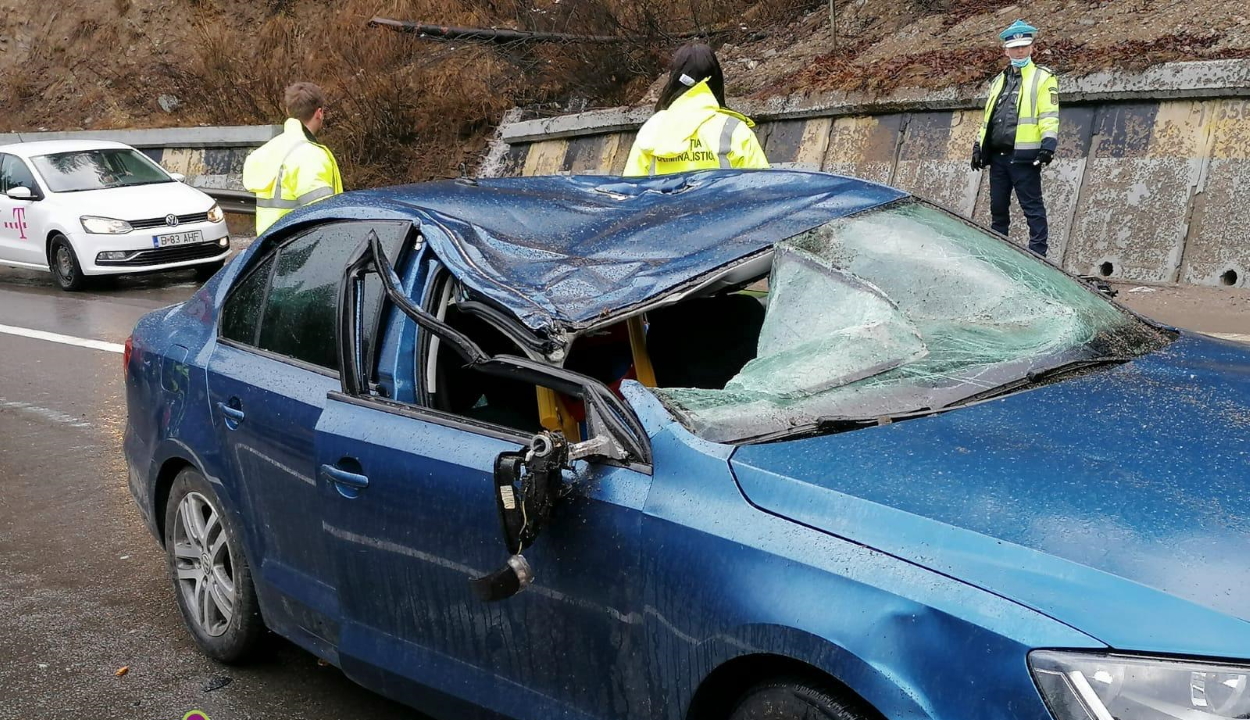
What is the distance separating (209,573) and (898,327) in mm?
2516

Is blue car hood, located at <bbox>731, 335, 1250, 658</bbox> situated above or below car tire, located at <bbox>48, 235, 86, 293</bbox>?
above

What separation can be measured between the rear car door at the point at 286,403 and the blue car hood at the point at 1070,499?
5.08 feet

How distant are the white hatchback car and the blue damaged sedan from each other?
9956 millimetres

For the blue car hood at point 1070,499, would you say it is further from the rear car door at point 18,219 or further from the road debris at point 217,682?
the rear car door at point 18,219

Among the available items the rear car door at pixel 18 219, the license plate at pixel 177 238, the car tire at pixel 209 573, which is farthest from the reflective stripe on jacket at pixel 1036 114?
the rear car door at pixel 18 219

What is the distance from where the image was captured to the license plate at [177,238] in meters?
14.1

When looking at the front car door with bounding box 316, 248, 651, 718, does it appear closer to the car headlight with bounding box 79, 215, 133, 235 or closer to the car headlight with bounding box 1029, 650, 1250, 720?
the car headlight with bounding box 1029, 650, 1250, 720

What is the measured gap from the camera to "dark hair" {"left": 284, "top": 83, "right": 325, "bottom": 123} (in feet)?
26.0

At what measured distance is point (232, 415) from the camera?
412 centimetres

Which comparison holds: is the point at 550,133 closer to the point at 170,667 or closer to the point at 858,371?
the point at 170,667

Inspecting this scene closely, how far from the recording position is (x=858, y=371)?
127 inches

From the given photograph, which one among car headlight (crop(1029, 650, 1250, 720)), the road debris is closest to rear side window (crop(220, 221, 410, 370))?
the road debris

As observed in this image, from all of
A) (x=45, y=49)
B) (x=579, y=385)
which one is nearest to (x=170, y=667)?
(x=579, y=385)

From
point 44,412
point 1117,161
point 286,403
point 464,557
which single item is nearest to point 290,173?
point 44,412
